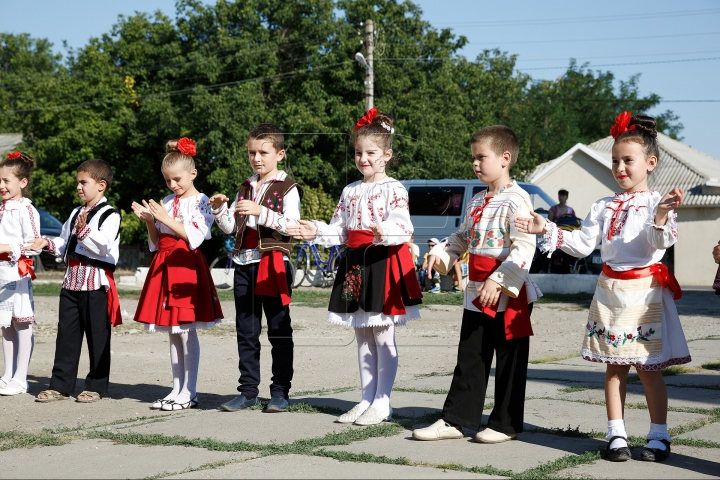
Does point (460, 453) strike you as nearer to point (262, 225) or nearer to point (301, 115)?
point (262, 225)

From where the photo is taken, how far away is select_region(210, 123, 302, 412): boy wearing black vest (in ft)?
17.8

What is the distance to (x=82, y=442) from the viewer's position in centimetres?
448

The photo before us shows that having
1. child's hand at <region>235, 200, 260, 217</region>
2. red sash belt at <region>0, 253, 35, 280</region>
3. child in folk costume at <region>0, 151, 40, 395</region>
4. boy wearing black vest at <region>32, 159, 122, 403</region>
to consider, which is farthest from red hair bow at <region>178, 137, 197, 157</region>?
red sash belt at <region>0, 253, 35, 280</region>

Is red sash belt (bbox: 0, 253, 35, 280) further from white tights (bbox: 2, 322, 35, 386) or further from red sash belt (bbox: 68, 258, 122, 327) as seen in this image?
red sash belt (bbox: 68, 258, 122, 327)

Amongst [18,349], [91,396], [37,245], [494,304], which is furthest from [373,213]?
[18,349]

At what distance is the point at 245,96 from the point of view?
26750 mm

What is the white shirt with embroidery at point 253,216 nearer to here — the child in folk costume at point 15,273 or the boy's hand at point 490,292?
the boy's hand at point 490,292

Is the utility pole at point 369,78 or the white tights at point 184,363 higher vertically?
the utility pole at point 369,78

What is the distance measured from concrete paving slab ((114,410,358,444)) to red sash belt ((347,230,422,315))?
2.46 feet

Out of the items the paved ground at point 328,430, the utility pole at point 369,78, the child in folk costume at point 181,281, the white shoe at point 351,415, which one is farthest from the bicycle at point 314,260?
the white shoe at point 351,415

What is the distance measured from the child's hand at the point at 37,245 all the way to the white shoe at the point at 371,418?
2.99 m

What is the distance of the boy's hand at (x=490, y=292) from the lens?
4301mm

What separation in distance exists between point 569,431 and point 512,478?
104 cm

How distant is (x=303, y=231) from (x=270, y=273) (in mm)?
571
